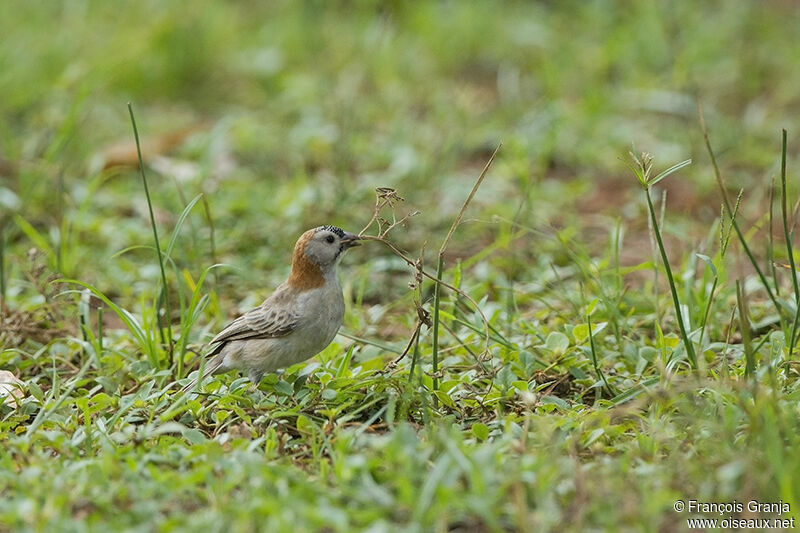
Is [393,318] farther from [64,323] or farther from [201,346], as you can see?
[64,323]

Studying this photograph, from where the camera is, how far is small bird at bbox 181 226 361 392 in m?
4.23

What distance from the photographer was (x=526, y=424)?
3.48 metres

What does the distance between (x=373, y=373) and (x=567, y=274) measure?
186 centimetres

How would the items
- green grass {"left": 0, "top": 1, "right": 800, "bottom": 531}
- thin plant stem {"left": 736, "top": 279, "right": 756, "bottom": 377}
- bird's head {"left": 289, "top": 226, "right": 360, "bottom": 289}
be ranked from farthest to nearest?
1. bird's head {"left": 289, "top": 226, "right": 360, "bottom": 289}
2. thin plant stem {"left": 736, "top": 279, "right": 756, "bottom": 377}
3. green grass {"left": 0, "top": 1, "right": 800, "bottom": 531}

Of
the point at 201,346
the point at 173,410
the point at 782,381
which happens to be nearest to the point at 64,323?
the point at 201,346

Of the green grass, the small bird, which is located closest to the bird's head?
the small bird

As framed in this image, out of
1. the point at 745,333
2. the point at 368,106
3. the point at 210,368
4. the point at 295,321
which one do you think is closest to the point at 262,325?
the point at 295,321

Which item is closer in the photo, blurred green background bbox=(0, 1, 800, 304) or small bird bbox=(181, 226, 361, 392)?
small bird bbox=(181, 226, 361, 392)

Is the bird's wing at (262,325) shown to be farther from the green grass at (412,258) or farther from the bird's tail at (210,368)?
the green grass at (412,258)

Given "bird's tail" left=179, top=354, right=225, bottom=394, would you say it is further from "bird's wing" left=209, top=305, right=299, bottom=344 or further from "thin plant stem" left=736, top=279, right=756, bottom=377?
"thin plant stem" left=736, top=279, right=756, bottom=377

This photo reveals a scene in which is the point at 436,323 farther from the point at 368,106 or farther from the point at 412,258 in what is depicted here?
the point at 368,106

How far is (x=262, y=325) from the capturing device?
4312mm

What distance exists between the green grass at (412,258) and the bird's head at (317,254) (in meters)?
0.32

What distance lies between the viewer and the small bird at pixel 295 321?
423 centimetres
